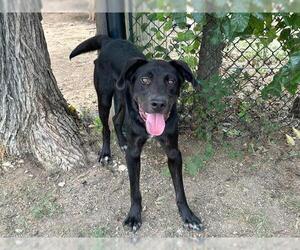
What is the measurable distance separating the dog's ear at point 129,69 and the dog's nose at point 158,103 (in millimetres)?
253

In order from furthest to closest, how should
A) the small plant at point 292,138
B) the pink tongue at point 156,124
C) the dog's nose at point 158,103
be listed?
the small plant at point 292,138 < the pink tongue at point 156,124 < the dog's nose at point 158,103

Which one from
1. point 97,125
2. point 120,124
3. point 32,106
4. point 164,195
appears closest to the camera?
point 164,195

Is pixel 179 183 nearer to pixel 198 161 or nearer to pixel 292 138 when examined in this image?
pixel 198 161

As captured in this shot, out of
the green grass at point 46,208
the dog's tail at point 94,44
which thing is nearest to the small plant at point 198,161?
the green grass at point 46,208

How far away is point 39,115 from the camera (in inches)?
122

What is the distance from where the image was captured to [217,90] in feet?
10.4

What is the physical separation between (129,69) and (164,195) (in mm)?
856

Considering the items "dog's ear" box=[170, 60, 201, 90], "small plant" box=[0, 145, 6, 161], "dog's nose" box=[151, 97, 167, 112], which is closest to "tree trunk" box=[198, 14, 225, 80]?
"dog's ear" box=[170, 60, 201, 90]

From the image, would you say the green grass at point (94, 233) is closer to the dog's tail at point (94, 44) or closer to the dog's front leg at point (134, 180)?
the dog's front leg at point (134, 180)

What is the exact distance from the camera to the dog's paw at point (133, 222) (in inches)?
105

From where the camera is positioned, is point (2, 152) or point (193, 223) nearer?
point (193, 223)

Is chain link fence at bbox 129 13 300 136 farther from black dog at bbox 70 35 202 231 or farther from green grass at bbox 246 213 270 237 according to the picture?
green grass at bbox 246 213 270 237

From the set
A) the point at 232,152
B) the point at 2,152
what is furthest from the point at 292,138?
the point at 2,152

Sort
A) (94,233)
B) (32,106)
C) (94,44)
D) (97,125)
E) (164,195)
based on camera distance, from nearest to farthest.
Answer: (94,233) < (164,195) < (32,106) < (94,44) < (97,125)
